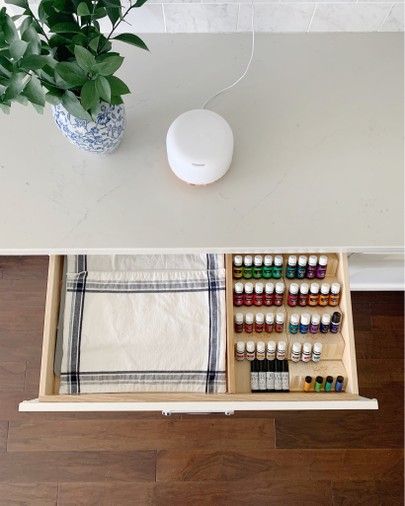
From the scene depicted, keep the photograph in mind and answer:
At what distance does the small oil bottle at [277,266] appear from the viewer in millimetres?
1167

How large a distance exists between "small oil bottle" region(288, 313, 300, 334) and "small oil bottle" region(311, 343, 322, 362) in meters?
0.06

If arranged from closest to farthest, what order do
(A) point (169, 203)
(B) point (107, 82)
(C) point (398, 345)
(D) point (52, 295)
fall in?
1. (B) point (107, 82)
2. (A) point (169, 203)
3. (D) point (52, 295)
4. (C) point (398, 345)

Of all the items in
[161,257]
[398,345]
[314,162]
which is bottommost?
[398,345]

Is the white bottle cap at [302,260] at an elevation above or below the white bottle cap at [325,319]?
above

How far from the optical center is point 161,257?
1250 millimetres

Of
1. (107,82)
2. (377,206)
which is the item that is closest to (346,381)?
(377,206)

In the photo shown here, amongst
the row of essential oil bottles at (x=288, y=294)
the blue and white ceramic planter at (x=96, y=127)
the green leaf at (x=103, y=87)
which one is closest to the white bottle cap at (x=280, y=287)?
the row of essential oil bottles at (x=288, y=294)

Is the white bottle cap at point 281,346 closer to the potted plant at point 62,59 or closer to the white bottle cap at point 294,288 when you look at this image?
the white bottle cap at point 294,288

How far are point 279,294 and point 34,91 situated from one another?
0.69 metres

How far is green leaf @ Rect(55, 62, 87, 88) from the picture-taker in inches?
30.4

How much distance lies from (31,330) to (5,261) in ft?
0.85

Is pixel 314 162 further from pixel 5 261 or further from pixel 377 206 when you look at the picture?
pixel 5 261

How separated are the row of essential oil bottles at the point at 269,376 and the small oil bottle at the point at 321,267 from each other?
8.8 inches

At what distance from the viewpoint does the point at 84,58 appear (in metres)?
0.75
